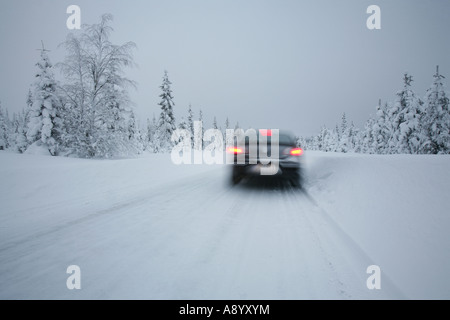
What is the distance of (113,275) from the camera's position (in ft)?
8.43

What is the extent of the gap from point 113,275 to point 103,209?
9.20ft

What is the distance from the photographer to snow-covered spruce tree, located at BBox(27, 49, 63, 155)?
736 inches

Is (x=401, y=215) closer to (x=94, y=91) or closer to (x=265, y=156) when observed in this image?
(x=265, y=156)

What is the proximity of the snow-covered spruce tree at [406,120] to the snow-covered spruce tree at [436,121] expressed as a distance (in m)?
0.95

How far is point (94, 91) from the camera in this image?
1734 centimetres

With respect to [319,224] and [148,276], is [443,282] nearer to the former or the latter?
[319,224]

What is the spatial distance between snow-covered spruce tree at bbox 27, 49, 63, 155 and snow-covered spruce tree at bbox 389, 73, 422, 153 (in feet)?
112

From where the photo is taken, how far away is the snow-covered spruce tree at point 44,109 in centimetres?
1869

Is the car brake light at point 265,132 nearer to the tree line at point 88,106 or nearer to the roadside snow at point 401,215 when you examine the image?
the roadside snow at point 401,215

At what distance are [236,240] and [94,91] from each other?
1803 centimetres

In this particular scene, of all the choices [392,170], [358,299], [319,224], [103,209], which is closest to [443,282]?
[358,299]

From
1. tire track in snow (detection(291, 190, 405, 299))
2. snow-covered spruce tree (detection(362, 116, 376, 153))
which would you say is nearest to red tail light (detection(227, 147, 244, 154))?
tire track in snow (detection(291, 190, 405, 299))

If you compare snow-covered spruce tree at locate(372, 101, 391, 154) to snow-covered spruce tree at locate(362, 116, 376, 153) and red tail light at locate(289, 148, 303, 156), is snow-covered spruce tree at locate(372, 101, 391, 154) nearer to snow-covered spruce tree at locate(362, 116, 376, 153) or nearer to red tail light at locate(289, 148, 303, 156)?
snow-covered spruce tree at locate(362, 116, 376, 153)

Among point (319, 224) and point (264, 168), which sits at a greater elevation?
point (264, 168)
